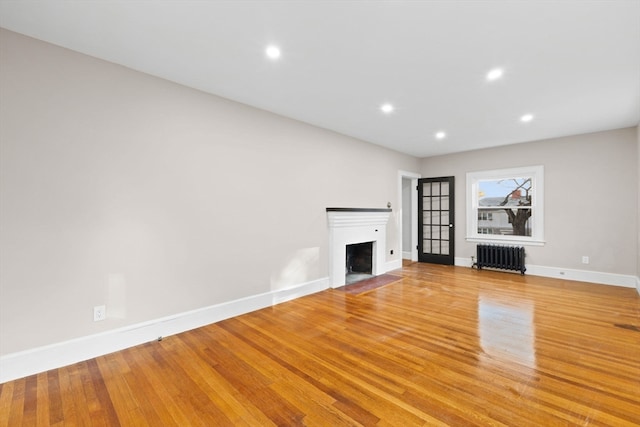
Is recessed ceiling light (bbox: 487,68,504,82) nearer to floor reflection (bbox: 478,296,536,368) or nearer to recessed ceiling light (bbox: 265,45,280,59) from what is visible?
recessed ceiling light (bbox: 265,45,280,59)

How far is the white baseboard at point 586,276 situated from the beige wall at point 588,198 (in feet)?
0.23

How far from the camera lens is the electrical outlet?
2.43 metres

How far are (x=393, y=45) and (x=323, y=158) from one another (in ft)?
7.72

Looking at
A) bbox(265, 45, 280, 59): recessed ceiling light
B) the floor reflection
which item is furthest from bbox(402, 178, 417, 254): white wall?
bbox(265, 45, 280, 59): recessed ceiling light

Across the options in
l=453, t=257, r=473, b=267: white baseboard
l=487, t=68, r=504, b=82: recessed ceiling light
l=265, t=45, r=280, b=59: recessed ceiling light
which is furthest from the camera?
l=453, t=257, r=473, b=267: white baseboard

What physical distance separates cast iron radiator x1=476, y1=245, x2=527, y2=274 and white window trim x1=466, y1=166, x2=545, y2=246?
0.71 ft

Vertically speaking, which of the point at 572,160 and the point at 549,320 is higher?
the point at 572,160

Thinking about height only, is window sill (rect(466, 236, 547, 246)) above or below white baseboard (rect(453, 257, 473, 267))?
above

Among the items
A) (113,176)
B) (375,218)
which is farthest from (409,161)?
(113,176)

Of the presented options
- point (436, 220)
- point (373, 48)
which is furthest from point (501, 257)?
point (373, 48)

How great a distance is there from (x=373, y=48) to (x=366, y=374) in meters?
2.67

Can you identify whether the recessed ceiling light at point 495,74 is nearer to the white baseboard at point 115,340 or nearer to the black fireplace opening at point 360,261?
the black fireplace opening at point 360,261

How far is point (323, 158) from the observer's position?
4.51 meters

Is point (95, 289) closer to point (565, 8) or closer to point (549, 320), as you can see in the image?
point (565, 8)
